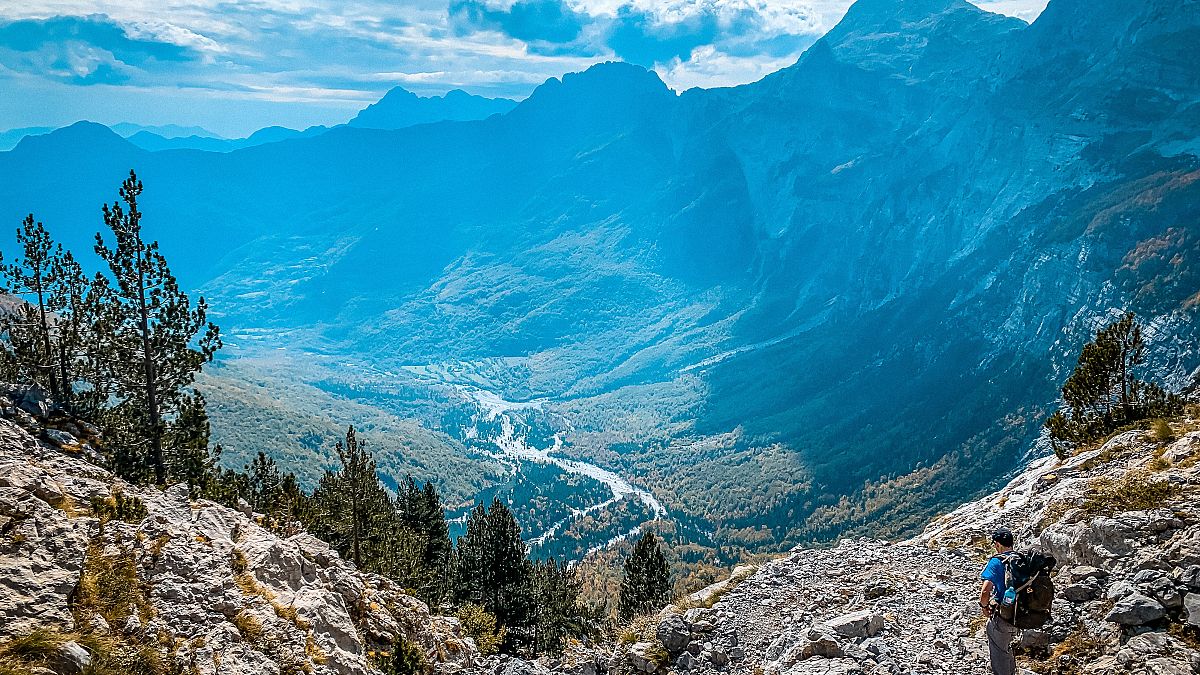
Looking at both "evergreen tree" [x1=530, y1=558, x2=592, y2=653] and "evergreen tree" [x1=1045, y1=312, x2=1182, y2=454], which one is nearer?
"evergreen tree" [x1=1045, y1=312, x2=1182, y2=454]

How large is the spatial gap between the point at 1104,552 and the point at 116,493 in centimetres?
2662

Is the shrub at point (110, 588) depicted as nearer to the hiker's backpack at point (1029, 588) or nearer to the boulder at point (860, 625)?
the boulder at point (860, 625)

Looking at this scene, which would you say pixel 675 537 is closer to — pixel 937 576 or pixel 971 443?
pixel 971 443

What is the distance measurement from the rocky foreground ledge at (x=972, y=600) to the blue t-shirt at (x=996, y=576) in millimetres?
1887

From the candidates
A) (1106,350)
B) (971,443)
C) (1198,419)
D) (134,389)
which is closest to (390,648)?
(134,389)

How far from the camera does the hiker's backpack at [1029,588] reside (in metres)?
11.3

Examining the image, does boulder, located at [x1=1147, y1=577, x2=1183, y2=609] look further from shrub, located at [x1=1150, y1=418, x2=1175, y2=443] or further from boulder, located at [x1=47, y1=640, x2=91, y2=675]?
boulder, located at [x1=47, y1=640, x2=91, y2=675]

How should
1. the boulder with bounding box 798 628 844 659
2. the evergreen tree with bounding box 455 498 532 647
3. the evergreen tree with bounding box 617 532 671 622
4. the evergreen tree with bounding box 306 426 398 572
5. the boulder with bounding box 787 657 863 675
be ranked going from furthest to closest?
the evergreen tree with bounding box 617 532 671 622 → the evergreen tree with bounding box 455 498 532 647 → the evergreen tree with bounding box 306 426 398 572 → the boulder with bounding box 798 628 844 659 → the boulder with bounding box 787 657 863 675

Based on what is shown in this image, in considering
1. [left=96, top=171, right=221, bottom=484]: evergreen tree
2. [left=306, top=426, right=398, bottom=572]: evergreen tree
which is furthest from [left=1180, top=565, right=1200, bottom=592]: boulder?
[left=306, top=426, right=398, bottom=572]: evergreen tree

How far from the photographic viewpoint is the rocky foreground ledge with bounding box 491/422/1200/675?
41.2 feet

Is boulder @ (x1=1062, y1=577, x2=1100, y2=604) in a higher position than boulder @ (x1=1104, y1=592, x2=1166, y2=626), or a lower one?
lower

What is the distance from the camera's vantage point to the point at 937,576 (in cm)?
2075

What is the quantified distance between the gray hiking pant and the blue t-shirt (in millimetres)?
419

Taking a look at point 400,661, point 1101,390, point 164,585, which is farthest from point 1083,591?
point 1101,390
